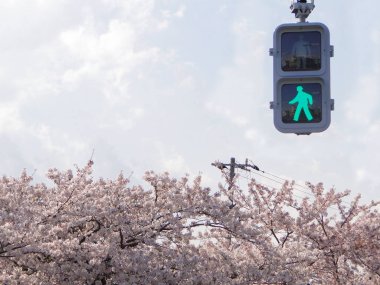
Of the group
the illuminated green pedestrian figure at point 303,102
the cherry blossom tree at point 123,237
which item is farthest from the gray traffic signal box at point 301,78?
the cherry blossom tree at point 123,237

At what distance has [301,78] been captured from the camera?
20.7 ft

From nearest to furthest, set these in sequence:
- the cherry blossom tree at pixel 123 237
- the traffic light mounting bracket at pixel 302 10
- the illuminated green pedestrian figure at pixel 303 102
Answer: the illuminated green pedestrian figure at pixel 303 102 → the traffic light mounting bracket at pixel 302 10 → the cherry blossom tree at pixel 123 237

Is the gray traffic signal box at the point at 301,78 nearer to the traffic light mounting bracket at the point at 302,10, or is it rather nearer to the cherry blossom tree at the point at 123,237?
the traffic light mounting bracket at the point at 302,10

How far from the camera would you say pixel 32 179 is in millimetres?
15625

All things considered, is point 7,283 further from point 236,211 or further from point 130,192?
point 236,211

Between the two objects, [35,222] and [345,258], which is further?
[345,258]

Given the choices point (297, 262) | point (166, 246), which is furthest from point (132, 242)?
point (297, 262)

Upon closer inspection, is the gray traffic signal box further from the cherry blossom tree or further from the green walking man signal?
the cherry blossom tree

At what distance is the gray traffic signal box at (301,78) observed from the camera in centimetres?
622

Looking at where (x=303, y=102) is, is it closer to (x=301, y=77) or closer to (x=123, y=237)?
(x=301, y=77)

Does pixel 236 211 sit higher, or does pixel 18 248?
pixel 236 211

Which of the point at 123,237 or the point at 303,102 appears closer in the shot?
the point at 303,102

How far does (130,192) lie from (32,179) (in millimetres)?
2296

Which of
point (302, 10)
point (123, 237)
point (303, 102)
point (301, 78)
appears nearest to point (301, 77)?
point (301, 78)
